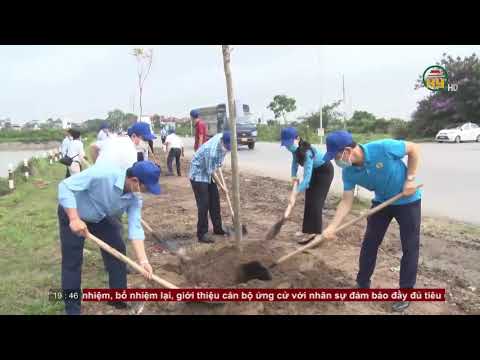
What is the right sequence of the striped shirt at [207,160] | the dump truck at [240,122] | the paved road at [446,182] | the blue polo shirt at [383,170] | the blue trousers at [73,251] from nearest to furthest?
1. the blue trousers at [73,251]
2. the blue polo shirt at [383,170]
3. the striped shirt at [207,160]
4. the paved road at [446,182]
5. the dump truck at [240,122]

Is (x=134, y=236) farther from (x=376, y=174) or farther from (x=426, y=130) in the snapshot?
(x=426, y=130)

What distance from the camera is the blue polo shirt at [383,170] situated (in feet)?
11.1

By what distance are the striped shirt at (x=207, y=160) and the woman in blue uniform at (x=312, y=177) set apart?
2.53ft

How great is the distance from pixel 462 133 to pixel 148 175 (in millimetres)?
24249

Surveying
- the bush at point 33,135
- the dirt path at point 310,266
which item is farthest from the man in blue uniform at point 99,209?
the bush at point 33,135

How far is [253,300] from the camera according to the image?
3.53 meters

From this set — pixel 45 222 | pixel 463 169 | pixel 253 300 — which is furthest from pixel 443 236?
pixel 463 169

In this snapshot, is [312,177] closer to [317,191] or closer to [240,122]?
[317,191]

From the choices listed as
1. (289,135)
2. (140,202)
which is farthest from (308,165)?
(140,202)

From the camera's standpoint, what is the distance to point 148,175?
288cm

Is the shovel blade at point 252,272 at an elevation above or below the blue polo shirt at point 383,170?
below

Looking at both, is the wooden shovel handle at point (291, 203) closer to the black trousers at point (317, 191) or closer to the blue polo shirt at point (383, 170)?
the black trousers at point (317, 191)

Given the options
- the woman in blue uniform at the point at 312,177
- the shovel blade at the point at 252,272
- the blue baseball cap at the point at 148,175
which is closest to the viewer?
the blue baseball cap at the point at 148,175

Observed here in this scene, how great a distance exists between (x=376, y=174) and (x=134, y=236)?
1938 millimetres
